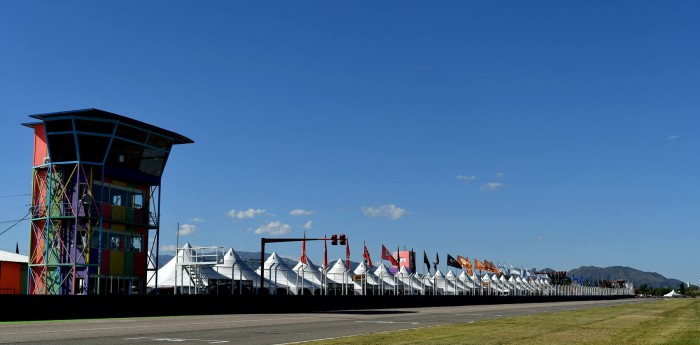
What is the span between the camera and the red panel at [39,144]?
150ft

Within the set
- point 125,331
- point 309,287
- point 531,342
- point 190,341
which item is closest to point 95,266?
point 125,331

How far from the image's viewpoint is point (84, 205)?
43625 mm

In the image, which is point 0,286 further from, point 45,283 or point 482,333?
point 482,333

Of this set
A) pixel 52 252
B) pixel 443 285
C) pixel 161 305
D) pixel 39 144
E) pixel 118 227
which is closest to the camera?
pixel 161 305

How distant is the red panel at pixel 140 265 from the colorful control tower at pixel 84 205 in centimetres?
6

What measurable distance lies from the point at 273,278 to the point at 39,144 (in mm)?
32380

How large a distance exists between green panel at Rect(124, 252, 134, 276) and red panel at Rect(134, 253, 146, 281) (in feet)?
0.94

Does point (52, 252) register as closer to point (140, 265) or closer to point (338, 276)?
point (140, 265)

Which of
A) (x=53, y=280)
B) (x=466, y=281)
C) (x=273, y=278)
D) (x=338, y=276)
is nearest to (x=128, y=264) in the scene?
(x=53, y=280)

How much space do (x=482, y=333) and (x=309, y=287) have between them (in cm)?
5643

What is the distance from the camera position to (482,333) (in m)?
22.6

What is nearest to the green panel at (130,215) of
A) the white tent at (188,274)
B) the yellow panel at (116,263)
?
the yellow panel at (116,263)

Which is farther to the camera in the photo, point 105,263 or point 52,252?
point 105,263

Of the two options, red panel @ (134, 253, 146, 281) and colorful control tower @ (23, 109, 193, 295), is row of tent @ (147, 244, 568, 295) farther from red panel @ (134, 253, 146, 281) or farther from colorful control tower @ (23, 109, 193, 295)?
colorful control tower @ (23, 109, 193, 295)
